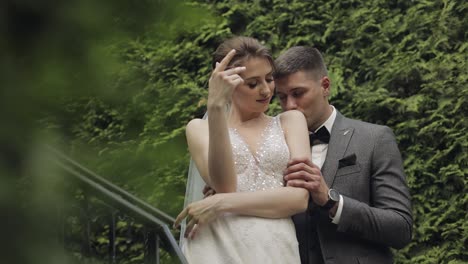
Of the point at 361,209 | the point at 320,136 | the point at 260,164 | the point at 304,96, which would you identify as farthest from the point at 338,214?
the point at 304,96

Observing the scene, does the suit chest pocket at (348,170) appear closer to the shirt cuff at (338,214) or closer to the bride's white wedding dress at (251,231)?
the shirt cuff at (338,214)

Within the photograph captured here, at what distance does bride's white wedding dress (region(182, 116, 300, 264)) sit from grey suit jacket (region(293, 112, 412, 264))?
0.86ft

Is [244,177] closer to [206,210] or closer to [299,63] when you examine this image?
[206,210]

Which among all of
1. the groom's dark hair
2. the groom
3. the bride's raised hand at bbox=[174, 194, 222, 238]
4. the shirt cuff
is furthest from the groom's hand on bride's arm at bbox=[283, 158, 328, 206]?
the groom's dark hair

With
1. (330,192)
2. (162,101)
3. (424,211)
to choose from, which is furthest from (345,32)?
(162,101)

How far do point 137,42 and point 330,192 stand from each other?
2552 millimetres

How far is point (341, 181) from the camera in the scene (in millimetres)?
3736

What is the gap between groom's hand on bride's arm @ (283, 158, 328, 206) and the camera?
3.29 metres

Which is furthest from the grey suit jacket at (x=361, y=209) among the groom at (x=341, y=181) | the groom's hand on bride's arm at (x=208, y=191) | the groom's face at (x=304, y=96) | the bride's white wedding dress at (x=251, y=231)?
the groom's hand on bride's arm at (x=208, y=191)

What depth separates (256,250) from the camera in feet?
10.8

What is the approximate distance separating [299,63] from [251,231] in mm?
1031

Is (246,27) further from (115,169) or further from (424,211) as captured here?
(115,169)

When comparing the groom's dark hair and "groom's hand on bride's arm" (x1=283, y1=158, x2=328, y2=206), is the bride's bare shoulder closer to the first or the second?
"groom's hand on bride's arm" (x1=283, y1=158, x2=328, y2=206)

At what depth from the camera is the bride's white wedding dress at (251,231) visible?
328cm
